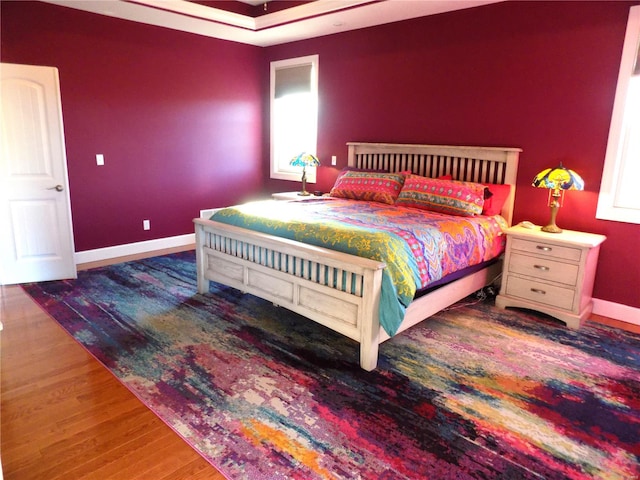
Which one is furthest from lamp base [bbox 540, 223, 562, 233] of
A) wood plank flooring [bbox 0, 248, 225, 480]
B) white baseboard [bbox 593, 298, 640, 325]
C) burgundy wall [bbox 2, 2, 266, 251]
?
burgundy wall [bbox 2, 2, 266, 251]

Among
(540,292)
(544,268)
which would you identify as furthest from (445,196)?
(540,292)

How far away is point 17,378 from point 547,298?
12.6 feet

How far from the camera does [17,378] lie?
264cm

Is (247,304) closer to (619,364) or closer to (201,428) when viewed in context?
(201,428)

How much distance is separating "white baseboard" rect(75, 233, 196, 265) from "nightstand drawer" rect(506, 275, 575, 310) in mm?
4004

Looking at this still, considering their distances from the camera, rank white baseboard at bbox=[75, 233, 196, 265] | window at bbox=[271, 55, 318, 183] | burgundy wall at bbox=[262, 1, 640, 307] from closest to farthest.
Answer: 1. burgundy wall at bbox=[262, 1, 640, 307]
2. white baseboard at bbox=[75, 233, 196, 265]
3. window at bbox=[271, 55, 318, 183]

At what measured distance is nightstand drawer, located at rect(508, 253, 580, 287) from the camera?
3.44 metres

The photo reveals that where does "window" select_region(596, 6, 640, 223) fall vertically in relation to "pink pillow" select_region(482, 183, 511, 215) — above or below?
above

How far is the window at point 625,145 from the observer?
3.37m

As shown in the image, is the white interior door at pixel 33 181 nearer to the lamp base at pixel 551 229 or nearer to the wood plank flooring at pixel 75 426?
the wood plank flooring at pixel 75 426

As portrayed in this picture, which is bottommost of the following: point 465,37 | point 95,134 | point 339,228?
point 339,228

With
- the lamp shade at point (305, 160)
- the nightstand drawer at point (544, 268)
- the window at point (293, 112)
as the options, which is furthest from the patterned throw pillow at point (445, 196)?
the window at point (293, 112)

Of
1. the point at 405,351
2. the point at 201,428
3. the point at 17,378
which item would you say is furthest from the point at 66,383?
the point at 405,351

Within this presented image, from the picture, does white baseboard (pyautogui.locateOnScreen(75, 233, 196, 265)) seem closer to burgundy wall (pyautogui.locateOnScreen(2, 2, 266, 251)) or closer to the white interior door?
burgundy wall (pyautogui.locateOnScreen(2, 2, 266, 251))
